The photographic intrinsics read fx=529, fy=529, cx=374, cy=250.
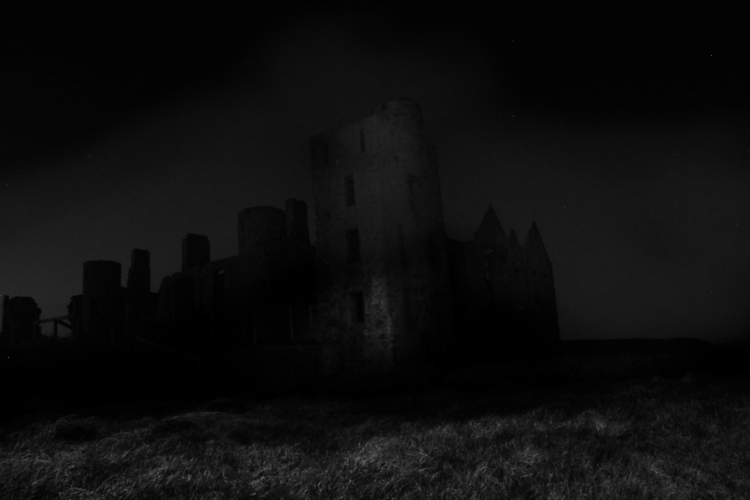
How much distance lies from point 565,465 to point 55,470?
16.4ft

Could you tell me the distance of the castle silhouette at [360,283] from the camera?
18141 millimetres

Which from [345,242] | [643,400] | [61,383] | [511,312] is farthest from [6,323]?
[643,400]

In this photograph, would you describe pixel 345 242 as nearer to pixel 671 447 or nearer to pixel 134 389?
pixel 134 389

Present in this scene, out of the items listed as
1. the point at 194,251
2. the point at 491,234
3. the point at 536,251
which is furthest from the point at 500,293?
the point at 194,251

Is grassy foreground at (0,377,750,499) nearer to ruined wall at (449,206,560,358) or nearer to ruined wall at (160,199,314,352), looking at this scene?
ruined wall at (449,206,560,358)

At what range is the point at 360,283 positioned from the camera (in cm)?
1834

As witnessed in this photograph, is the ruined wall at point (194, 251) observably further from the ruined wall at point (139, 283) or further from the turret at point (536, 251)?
the turret at point (536, 251)

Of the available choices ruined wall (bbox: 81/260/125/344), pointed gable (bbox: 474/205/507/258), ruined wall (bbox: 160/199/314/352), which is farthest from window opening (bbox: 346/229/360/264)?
ruined wall (bbox: 81/260/125/344)

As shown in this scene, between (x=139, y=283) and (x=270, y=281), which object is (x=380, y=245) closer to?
(x=270, y=281)

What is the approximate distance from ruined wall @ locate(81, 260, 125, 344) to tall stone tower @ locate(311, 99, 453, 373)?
39.1ft

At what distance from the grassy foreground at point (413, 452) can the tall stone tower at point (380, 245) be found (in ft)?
26.6

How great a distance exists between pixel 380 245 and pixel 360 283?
1.50 metres

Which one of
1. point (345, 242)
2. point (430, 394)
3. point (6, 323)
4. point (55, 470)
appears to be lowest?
point (430, 394)

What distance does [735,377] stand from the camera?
36.5ft
